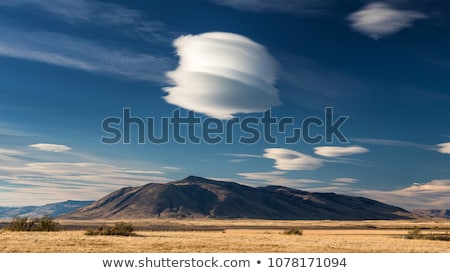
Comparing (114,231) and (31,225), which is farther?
(31,225)

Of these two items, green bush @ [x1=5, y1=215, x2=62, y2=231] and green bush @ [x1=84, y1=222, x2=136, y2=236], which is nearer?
green bush @ [x1=84, y1=222, x2=136, y2=236]

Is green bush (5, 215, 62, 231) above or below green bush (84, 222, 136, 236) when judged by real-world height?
above

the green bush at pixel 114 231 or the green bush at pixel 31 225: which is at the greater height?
the green bush at pixel 31 225

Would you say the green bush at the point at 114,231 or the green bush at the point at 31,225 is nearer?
the green bush at the point at 114,231

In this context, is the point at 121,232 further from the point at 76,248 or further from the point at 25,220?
the point at 76,248

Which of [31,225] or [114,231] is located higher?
[31,225]

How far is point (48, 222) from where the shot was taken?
69.1 meters
